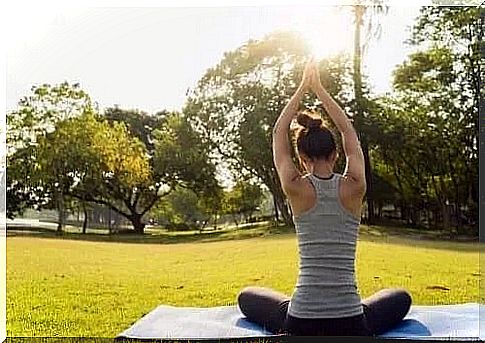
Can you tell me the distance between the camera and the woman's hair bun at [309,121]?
3969mm

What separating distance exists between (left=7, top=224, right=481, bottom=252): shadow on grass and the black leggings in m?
0.33

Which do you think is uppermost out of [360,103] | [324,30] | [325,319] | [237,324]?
[324,30]

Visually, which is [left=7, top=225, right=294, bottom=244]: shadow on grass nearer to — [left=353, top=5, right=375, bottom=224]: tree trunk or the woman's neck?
[left=353, top=5, right=375, bottom=224]: tree trunk

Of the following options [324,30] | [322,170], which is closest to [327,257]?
[322,170]

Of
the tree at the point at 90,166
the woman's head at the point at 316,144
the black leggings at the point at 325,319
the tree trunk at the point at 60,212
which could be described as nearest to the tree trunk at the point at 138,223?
the tree at the point at 90,166

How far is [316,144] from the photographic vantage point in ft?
12.6

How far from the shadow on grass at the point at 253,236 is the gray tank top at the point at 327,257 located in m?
0.79

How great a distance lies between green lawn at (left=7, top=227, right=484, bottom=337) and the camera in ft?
15.4

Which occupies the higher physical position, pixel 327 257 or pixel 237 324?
pixel 327 257

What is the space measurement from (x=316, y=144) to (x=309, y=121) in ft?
0.69

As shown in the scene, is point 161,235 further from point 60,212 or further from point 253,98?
point 253,98

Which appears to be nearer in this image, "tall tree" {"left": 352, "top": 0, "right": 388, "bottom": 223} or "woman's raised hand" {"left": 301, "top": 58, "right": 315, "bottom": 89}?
"woman's raised hand" {"left": 301, "top": 58, "right": 315, "bottom": 89}

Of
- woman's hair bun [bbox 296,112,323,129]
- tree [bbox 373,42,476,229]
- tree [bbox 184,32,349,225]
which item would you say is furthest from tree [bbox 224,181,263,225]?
woman's hair bun [bbox 296,112,323,129]

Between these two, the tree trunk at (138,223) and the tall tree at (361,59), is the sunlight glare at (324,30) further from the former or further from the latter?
the tree trunk at (138,223)
